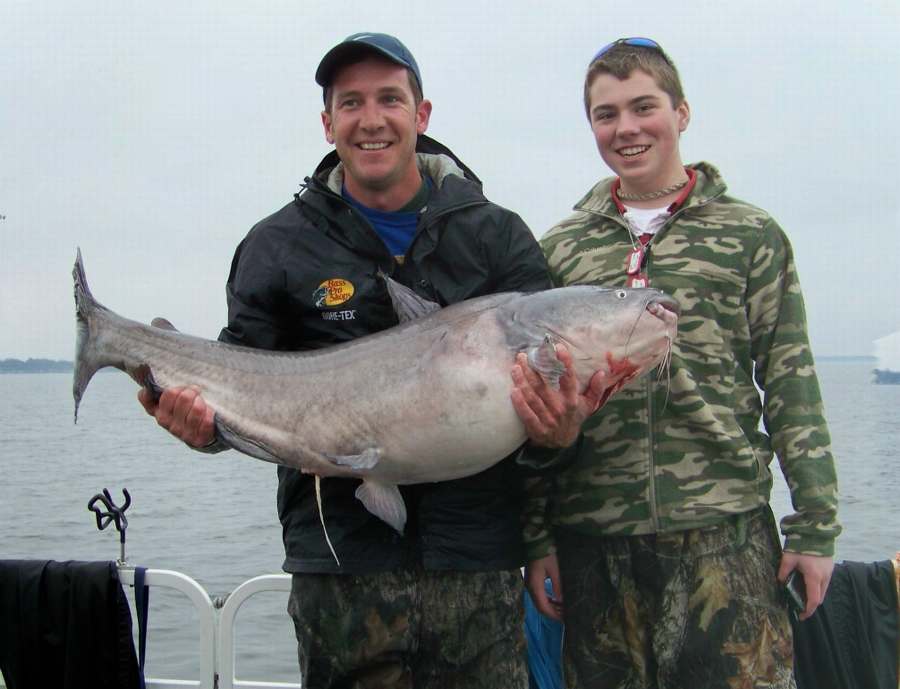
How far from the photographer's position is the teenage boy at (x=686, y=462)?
2986 mm

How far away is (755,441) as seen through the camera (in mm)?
3211

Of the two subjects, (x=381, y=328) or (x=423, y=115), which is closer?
(x=381, y=328)

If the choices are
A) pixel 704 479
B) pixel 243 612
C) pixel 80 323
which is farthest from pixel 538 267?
pixel 243 612

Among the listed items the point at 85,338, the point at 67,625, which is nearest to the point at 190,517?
the point at 67,625

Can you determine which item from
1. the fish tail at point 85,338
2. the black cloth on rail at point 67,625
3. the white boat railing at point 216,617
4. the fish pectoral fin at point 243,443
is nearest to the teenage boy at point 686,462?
the fish pectoral fin at point 243,443

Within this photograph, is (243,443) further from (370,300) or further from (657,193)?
(657,193)

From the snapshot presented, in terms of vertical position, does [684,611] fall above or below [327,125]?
below

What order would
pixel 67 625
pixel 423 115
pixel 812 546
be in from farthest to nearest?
pixel 67 625 < pixel 423 115 < pixel 812 546

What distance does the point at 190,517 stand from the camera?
16.4 metres

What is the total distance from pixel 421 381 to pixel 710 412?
40.7 inches

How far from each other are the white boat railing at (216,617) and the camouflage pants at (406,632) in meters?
0.92

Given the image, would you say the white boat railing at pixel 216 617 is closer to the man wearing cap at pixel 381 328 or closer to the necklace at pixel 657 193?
the man wearing cap at pixel 381 328

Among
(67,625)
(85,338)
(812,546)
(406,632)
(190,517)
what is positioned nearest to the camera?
(406,632)

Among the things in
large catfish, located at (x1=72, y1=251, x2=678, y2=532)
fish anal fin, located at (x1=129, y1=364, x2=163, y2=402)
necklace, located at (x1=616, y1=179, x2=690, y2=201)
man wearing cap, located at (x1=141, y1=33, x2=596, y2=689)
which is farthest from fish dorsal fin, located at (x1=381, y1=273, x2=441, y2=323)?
necklace, located at (x1=616, y1=179, x2=690, y2=201)
